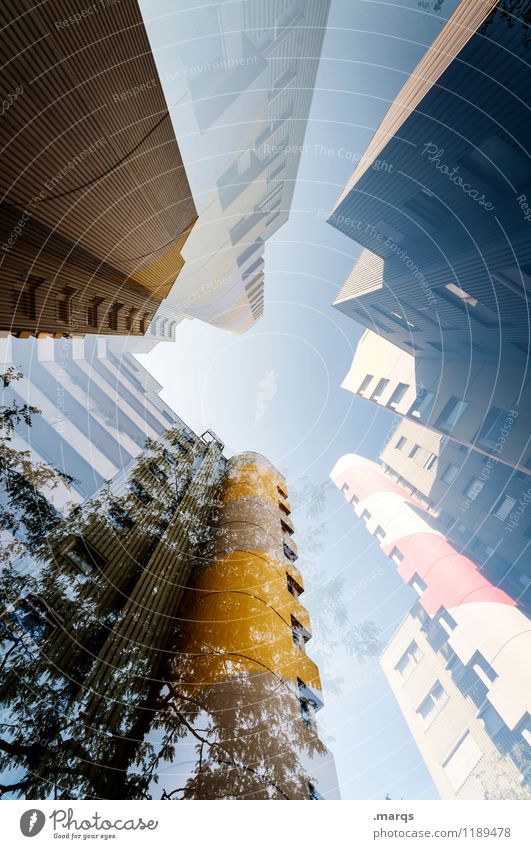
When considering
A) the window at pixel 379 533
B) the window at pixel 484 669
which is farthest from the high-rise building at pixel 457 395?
the window at pixel 379 533

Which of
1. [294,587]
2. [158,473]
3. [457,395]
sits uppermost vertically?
[457,395]

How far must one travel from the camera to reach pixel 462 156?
8430mm

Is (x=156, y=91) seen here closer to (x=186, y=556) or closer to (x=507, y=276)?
(x=507, y=276)

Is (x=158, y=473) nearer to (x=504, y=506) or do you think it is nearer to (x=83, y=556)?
(x=83, y=556)

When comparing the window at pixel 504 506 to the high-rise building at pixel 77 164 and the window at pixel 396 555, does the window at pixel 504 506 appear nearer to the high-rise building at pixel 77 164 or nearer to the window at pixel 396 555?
the window at pixel 396 555

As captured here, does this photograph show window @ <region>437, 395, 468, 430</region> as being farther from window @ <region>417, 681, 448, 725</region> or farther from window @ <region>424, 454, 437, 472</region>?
window @ <region>417, 681, 448, 725</region>

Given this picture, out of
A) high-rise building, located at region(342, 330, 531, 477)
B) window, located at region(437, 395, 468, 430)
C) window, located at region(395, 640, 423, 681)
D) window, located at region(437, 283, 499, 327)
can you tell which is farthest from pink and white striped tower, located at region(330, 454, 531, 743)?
window, located at region(437, 283, 499, 327)

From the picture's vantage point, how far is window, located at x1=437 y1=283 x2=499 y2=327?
1240cm

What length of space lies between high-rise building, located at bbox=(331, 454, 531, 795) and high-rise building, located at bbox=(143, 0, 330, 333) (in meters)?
18.1

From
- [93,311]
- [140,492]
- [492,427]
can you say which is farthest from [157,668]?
[492,427]

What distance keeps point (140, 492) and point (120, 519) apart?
1853 millimetres

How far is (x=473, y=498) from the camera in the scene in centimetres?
1678
